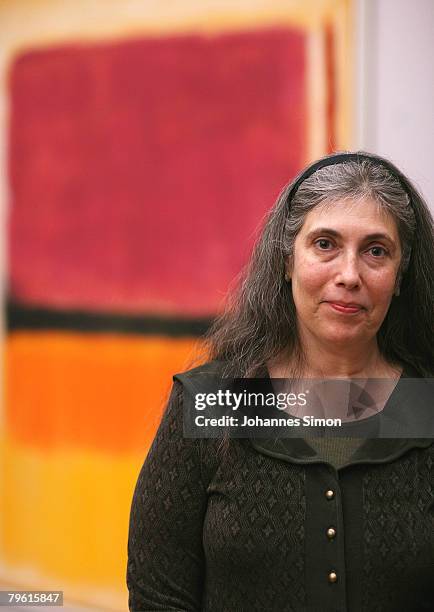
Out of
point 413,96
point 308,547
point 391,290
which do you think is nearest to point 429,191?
point 413,96

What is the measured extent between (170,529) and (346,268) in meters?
0.59

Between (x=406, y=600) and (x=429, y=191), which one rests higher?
(x=429, y=191)

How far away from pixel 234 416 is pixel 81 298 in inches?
55.6

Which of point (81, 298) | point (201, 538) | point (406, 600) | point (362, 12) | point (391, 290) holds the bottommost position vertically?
point (406, 600)

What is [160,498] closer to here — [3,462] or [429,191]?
[429,191]

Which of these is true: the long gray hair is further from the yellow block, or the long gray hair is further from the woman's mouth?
the yellow block

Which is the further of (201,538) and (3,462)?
(3,462)

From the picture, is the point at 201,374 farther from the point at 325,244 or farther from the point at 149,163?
the point at 149,163

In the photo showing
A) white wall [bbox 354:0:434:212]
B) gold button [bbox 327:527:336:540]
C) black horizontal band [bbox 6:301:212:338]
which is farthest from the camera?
black horizontal band [bbox 6:301:212:338]

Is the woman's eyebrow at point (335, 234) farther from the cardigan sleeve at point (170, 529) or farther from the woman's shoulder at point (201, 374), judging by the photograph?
the cardigan sleeve at point (170, 529)

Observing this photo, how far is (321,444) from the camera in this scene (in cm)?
168

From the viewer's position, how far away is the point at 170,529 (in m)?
1.69

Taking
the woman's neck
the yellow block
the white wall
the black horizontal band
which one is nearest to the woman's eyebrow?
the woman's neck

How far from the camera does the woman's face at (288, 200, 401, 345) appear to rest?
1.64m
